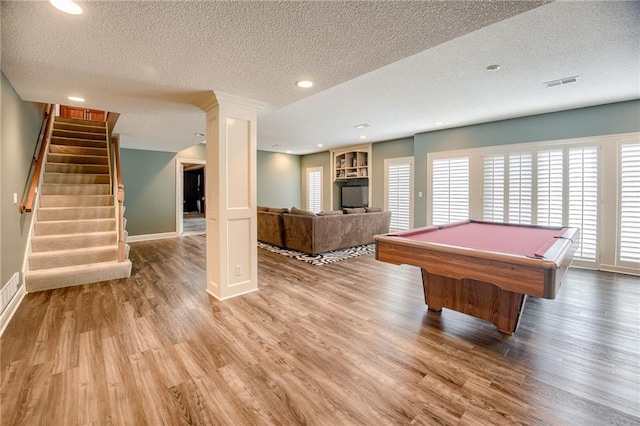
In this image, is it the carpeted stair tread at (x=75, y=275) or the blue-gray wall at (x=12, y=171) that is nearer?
the blue-gray wall at (x=12, y=171)

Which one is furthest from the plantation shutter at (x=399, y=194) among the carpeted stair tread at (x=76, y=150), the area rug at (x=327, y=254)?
the carpeted stair tread at (x=76, y=150)

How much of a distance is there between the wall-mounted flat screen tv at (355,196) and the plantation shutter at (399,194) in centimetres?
79

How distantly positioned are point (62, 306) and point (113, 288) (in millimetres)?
576

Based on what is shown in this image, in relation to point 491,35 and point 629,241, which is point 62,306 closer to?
point 491,35

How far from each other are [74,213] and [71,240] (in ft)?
2.07

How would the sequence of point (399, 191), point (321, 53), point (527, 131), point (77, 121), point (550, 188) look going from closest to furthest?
point (321, 53), point (550, 188), point (527, 131), point (77, 121), point (399, 191)

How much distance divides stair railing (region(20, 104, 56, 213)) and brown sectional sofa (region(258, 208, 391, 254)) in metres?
3.59

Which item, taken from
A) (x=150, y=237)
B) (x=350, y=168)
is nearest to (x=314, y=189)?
(x=350, y=168)

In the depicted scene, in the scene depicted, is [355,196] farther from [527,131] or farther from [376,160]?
[527,131]

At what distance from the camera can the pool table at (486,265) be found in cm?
175

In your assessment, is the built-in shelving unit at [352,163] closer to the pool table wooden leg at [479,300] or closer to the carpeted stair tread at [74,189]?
the pool table wooden leg at [479,300]

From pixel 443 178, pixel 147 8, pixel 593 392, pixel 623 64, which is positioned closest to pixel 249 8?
pixel 147 8

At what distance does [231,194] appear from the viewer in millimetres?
3244

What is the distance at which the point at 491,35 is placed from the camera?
2.40 meters
